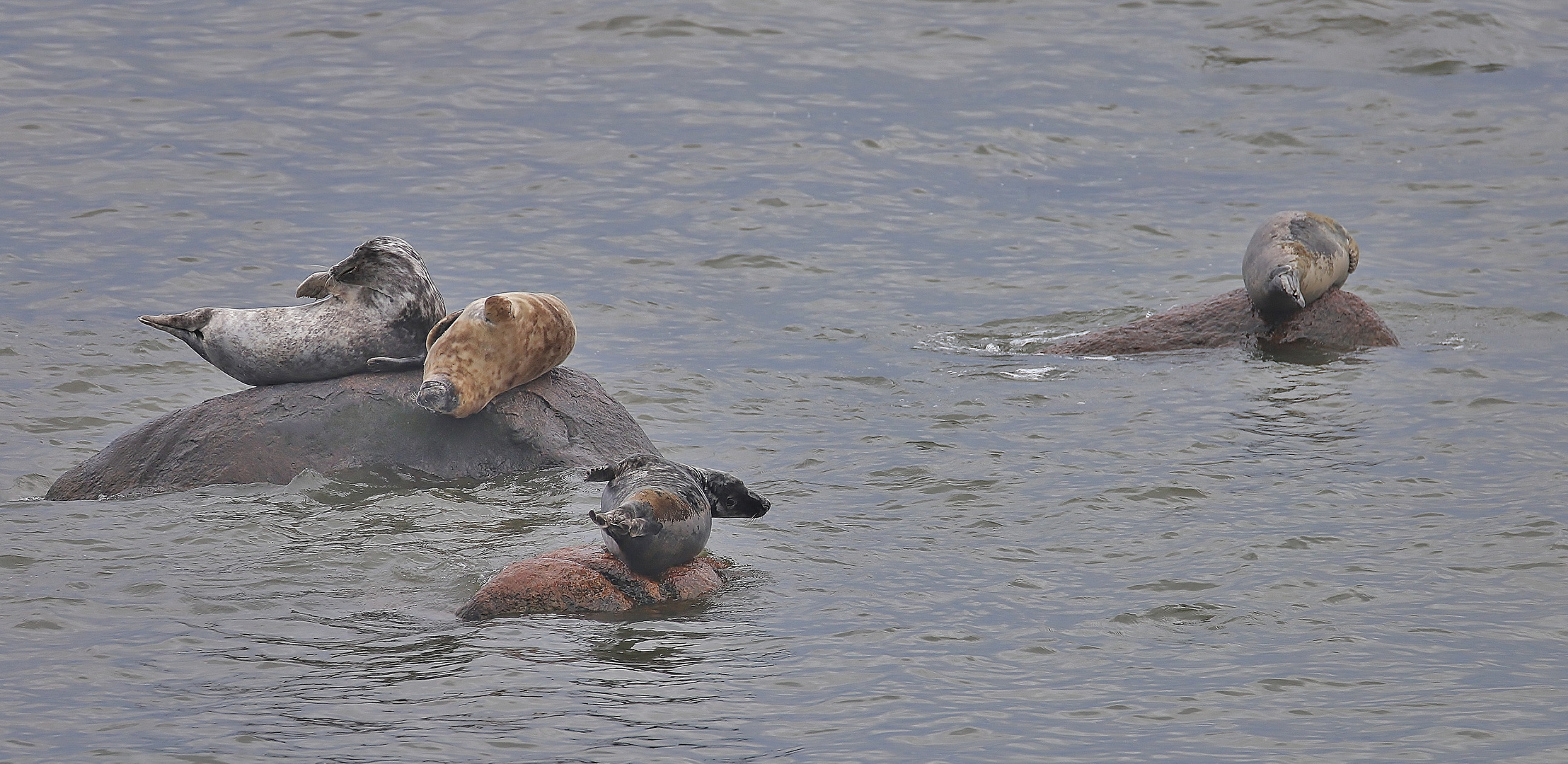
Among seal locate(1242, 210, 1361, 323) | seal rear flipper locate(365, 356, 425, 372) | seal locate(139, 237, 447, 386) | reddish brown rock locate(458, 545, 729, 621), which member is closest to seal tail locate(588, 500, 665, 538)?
reddish brown rock locate(458, 545, 729, 621)

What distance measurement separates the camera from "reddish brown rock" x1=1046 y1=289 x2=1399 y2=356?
406 inches

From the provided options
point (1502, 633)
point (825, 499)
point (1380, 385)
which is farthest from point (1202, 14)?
point (1502, 633)

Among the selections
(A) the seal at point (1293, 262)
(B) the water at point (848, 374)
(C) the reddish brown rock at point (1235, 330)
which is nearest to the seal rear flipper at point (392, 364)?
(B) the water at point (848, 374)

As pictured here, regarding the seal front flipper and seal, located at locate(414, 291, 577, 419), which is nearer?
seal, located at locate(414, 291, 577, 419)

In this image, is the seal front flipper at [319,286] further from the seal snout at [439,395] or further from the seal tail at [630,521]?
the seal tail at [630,521]

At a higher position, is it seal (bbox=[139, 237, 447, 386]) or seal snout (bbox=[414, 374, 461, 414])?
seal (bbox=[139, 237, 447, 386])

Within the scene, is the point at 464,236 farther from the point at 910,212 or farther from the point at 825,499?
the point at 825,499

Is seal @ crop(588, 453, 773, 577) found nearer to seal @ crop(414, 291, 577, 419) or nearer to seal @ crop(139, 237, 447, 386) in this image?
seal @ crop(414, 291, 577, 419)

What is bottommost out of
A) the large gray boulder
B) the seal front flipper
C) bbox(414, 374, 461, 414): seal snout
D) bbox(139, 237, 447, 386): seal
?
the large gray boulder

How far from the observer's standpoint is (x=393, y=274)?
786 cm

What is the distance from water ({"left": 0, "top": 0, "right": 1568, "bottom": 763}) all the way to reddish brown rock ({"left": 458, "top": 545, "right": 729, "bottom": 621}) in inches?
5.1

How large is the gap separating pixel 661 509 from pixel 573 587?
44 centimetres

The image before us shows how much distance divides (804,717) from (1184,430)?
4.38 meters

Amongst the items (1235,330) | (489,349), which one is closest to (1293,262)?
(1235,330)
